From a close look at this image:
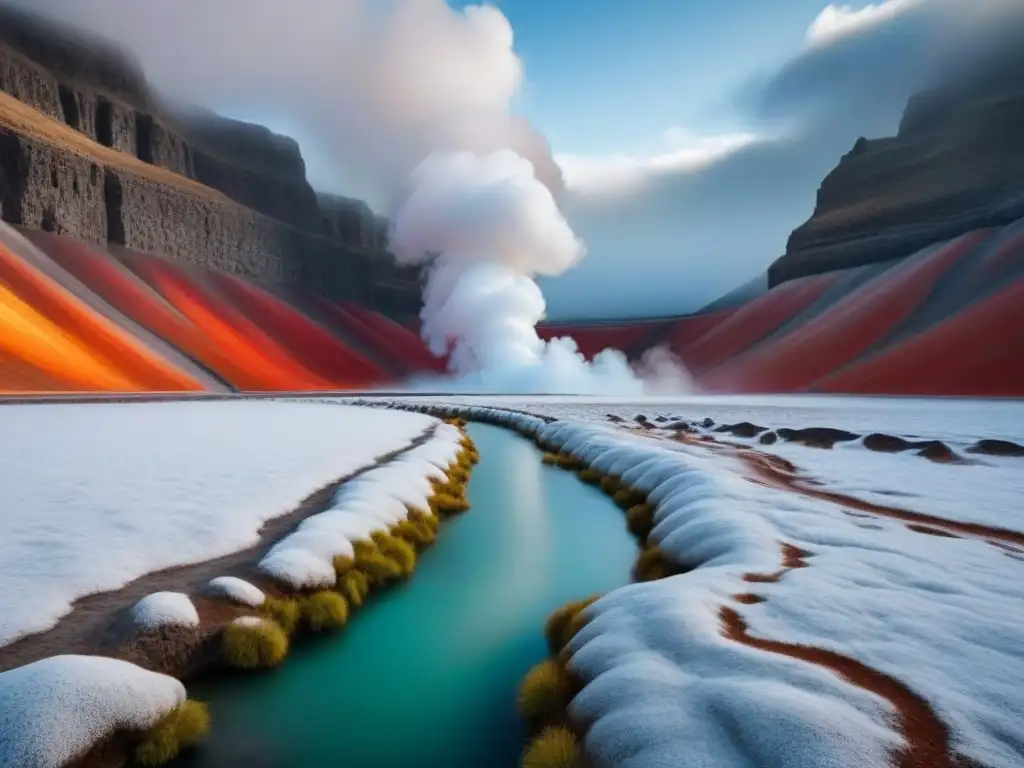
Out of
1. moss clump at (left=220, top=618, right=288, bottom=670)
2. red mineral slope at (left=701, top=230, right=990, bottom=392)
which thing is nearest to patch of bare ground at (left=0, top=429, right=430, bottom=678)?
moss clump at (left=220, top=618, right=288, bottom=670)

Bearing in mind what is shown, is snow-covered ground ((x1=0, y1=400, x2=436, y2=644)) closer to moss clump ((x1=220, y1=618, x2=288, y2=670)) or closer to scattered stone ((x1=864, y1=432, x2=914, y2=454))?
moss clump ((x1=220, y1=618, x2=288, y2=670))

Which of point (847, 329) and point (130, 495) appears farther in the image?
point (847, 329)

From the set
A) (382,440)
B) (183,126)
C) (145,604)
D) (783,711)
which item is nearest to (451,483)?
(382,440)

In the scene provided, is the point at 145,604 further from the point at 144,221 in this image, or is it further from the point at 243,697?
the point at 144,221

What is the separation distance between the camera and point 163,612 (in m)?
7.73

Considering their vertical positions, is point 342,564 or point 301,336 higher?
point 301,336

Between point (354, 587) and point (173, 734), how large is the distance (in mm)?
4183

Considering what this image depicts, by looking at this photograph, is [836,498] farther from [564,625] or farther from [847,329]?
[847,329]

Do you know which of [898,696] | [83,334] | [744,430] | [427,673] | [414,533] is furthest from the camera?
[83,334]

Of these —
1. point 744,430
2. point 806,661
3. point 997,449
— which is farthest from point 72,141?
point 806,661

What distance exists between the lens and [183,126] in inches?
5743

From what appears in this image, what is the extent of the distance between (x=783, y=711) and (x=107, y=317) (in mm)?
96485

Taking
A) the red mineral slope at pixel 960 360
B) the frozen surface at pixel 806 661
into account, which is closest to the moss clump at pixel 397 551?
the frozen surface at pixel 806 661

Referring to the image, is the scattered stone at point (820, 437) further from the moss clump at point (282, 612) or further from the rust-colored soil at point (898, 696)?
the moss clump at point (282, 612)
